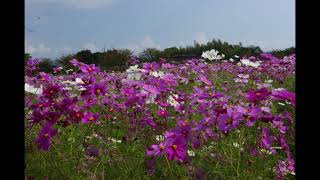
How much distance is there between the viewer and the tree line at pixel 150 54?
17.1 meters

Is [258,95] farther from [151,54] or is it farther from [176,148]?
[151,54]

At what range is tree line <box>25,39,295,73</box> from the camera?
17.1 metres

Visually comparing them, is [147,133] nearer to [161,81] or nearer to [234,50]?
[161,81]

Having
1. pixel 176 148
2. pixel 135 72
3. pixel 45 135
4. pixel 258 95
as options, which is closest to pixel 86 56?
pixel 135 72

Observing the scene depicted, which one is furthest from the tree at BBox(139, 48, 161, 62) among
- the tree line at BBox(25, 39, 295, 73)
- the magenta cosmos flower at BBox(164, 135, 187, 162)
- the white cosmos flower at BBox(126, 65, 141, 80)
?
the magenta cosmos flower at BBox(164, 135, 187, 162)

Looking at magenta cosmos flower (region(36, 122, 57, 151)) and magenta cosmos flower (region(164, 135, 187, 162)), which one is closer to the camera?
magenta cosmos flower (region(164, 135, 187, 162))

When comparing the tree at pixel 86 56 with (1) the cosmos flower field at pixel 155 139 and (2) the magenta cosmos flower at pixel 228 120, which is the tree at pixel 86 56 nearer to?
(1) the cosmos flower field at pixel 155 139

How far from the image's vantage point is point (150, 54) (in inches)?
825

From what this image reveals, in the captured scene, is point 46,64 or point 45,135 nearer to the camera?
point 45,135

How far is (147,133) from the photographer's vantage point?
376 cm

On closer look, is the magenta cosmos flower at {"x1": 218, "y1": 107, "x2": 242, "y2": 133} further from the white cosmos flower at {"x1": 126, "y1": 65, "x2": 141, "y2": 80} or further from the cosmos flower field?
the white cosmos flower at {"x1": 126, "y1": 65, "x2": 141, "y2": 80}

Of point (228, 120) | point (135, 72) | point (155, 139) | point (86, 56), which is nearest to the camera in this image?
point (228, 120)
